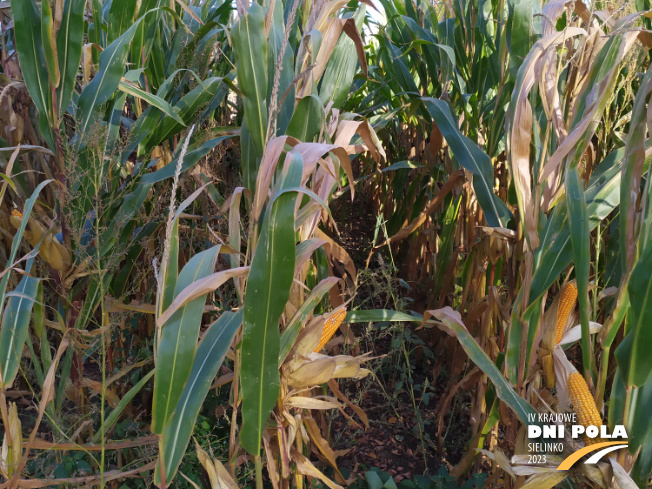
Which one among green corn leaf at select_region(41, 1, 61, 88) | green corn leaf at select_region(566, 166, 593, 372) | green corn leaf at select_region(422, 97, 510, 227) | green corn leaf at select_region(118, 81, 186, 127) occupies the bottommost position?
green corn leaf at select_region(566, 166, 593, 372)

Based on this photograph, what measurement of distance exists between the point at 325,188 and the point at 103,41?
137cm

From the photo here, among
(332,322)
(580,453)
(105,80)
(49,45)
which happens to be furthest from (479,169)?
(49,45)

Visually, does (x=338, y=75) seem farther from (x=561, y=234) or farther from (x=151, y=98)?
(x=561, y=234)

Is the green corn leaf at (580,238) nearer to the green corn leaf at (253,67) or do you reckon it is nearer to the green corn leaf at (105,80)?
the green corn leaf at (253,67)

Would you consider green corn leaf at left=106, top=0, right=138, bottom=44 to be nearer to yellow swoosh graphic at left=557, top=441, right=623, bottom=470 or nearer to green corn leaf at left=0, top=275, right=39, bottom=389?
green corn leaf at left=0, top=275, right=39, bottom=389

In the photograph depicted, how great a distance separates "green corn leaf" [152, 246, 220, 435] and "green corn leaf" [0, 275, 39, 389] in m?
0.47

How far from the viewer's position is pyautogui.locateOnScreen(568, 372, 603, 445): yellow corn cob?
1157 mm

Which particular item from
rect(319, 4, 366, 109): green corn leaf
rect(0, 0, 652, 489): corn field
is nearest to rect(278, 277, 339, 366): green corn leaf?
rect(0, 0, 652, 489): corn field

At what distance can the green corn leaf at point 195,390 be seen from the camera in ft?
3.31

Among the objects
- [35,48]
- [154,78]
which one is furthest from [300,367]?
[154,78]

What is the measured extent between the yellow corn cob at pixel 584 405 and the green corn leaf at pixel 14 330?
1.32 metres

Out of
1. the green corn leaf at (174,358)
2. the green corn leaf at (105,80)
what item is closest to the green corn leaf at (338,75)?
the green corn leaf at (105,80)

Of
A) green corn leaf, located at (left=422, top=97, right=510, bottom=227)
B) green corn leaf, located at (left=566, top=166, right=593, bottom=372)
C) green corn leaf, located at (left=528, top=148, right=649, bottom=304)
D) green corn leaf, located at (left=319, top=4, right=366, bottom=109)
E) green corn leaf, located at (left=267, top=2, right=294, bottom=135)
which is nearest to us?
green corn leaf, located at (left=566, top=166, right=593, bottom=372)

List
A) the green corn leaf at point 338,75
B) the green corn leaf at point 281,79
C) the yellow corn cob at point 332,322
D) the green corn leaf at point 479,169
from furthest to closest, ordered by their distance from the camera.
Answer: the green corn leaf at point 338,75
the green corn leaf at point 479,169
the green corn leaf at point 281,79
the yellow corn cob at point 332,322
